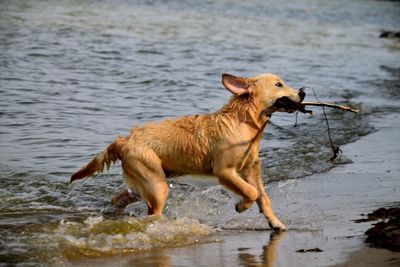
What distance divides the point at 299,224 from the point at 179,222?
3.90 ft

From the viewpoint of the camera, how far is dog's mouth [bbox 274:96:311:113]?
7824 millimetres

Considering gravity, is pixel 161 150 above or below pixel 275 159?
above

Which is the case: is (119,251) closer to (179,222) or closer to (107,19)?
(179,222)

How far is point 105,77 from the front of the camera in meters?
16.7

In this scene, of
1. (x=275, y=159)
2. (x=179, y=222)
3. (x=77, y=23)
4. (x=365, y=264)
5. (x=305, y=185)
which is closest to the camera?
(x=365, y=264)

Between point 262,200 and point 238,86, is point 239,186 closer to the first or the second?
point 262,200

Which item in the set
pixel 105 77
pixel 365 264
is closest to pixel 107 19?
pixel 105 77

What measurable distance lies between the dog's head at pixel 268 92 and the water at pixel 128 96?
3.75 feet

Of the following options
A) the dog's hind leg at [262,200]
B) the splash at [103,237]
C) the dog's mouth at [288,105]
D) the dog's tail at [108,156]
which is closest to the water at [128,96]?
the splash at [103,237]

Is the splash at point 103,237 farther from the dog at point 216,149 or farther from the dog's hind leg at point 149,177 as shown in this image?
the dog at point 216,149

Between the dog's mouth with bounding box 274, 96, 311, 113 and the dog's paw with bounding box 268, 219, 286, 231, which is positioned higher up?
the dog's mouth with bounding box 274, 96, 311, 113

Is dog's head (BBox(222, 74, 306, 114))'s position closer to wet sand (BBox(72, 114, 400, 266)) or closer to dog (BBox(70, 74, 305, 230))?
dog (BBox(70, 74, 305, 230))

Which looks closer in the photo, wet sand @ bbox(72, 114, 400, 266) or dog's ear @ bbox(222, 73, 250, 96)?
wet sand @ bbox(72, 114, 400, 266)

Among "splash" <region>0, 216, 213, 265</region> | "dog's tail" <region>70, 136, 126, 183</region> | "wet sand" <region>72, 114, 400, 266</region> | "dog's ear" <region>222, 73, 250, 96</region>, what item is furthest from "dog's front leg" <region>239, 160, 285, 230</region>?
"dog's tail" <region>70, 136, 126, 183</region>
